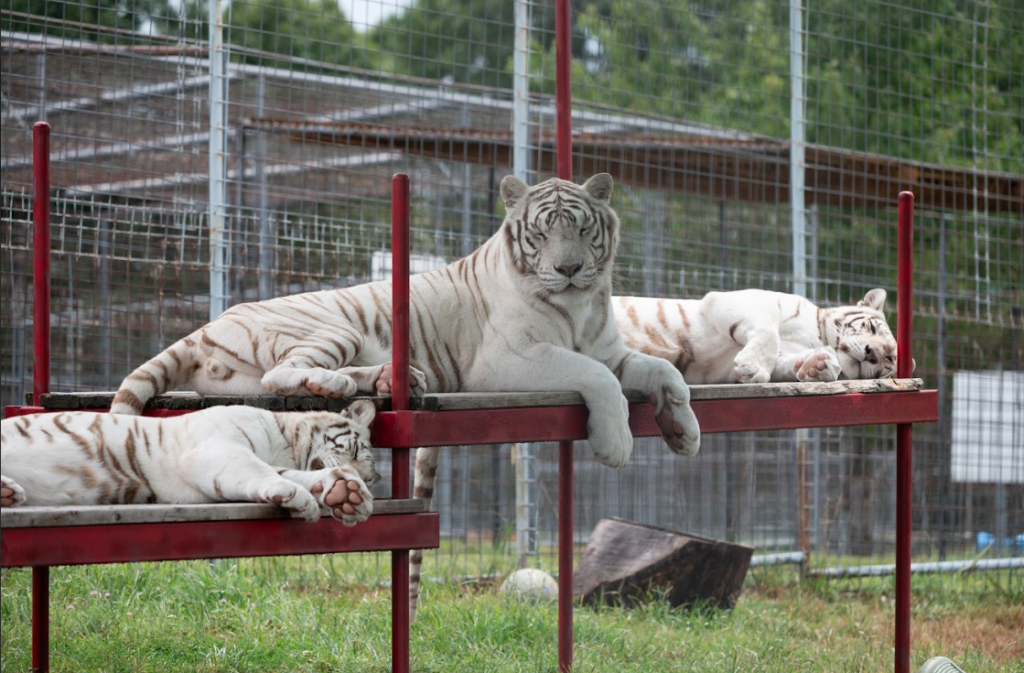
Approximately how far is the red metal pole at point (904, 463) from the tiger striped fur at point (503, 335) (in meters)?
0.92

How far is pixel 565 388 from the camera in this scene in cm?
296

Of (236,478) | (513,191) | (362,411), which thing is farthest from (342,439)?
(513,191)

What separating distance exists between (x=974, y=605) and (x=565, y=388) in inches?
141

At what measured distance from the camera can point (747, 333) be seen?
12.4 ft

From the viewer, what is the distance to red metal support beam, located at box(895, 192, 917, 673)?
11.5 ft

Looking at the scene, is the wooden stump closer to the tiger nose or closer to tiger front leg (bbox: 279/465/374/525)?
the tiger nose

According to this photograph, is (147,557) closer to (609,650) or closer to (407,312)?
(407,312)

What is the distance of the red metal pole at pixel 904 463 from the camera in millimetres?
3500

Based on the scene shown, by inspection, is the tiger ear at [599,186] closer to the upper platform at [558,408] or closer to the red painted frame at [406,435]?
the red painted frame at [406,435]

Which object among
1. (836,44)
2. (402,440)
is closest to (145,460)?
(402,440)

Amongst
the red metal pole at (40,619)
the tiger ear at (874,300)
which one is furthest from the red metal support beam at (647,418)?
the red metal pole at (40,619)

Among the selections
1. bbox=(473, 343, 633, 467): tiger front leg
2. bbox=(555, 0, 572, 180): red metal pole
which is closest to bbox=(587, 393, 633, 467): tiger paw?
bbox=(473, 343, 633, 467): tiger front leg

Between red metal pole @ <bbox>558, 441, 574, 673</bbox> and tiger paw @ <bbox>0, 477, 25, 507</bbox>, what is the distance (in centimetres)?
163

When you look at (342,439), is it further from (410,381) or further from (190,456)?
(190,456)
